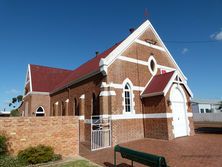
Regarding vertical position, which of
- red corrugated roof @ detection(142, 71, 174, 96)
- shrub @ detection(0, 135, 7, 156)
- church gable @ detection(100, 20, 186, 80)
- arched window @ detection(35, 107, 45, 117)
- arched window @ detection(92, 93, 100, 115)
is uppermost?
church gable @ detection(100, 20, 186, 80)

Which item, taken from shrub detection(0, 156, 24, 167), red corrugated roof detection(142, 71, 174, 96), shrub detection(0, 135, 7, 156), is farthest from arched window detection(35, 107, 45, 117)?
shrub detection(0, 156, 24, 167)

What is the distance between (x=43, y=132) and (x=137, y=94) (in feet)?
27.9

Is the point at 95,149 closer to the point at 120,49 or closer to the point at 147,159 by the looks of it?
the point at 147,159

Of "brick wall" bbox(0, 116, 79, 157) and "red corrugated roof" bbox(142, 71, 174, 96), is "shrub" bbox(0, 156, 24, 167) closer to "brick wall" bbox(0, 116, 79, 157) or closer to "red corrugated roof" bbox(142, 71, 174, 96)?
"brick wall" bbox(0, 116, 79, 157)

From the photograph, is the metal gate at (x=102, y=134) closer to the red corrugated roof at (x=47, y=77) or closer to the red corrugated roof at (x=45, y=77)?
the red corrugated roof at (x=47, y=77)

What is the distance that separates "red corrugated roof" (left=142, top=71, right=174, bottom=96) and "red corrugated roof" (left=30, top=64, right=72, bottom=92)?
19.0m

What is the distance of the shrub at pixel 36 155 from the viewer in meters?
7.83

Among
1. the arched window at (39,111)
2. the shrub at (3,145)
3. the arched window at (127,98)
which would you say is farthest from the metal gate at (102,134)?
the arched window at (39,111)

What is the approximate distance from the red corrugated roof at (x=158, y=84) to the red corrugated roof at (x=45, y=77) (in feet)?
62.4

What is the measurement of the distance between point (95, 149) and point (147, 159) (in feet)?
20.9

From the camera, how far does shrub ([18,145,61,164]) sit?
7.83m

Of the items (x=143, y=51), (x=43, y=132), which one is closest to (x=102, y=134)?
(x=43, y=132)

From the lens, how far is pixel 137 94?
584 inches

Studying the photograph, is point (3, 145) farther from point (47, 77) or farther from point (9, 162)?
point (47, 77)
